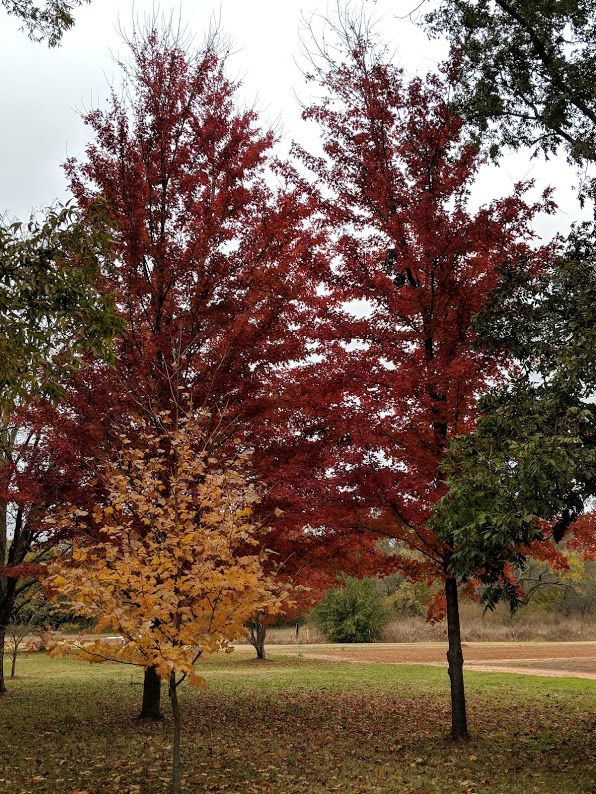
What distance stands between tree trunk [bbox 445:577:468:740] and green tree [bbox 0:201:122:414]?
648 cm

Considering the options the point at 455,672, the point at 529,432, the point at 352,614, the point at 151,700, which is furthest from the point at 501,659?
the point at 529,432

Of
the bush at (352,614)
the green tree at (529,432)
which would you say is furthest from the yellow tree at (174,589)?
the bush at (352,614)

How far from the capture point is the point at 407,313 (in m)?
9.88

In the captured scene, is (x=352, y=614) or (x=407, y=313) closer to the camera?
(x=407, y=313)

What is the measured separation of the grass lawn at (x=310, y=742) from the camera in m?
6.93

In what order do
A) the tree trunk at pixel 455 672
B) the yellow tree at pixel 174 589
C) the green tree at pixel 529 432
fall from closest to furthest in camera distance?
the yellow tree at pixel 174 589 < the green tree at pixel 529 432 < the tree trunk at pixel 455 672

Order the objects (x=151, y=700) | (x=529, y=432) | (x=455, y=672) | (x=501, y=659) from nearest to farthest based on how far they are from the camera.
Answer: (x=529, y=432) → (x=455, y=672) → (x=151, y=700) → (x=501, y=659)

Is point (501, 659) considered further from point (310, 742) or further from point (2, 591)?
point (2, 591)

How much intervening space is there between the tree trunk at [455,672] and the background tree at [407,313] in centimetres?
2

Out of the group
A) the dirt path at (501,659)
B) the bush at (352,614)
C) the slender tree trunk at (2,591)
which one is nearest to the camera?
the slender tree trunk at (2,591)

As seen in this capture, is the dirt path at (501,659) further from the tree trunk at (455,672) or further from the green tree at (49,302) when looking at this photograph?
the green tree at (49,302)

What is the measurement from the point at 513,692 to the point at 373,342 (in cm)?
1071

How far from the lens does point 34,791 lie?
6.53 meters

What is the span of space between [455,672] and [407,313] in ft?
18.3
